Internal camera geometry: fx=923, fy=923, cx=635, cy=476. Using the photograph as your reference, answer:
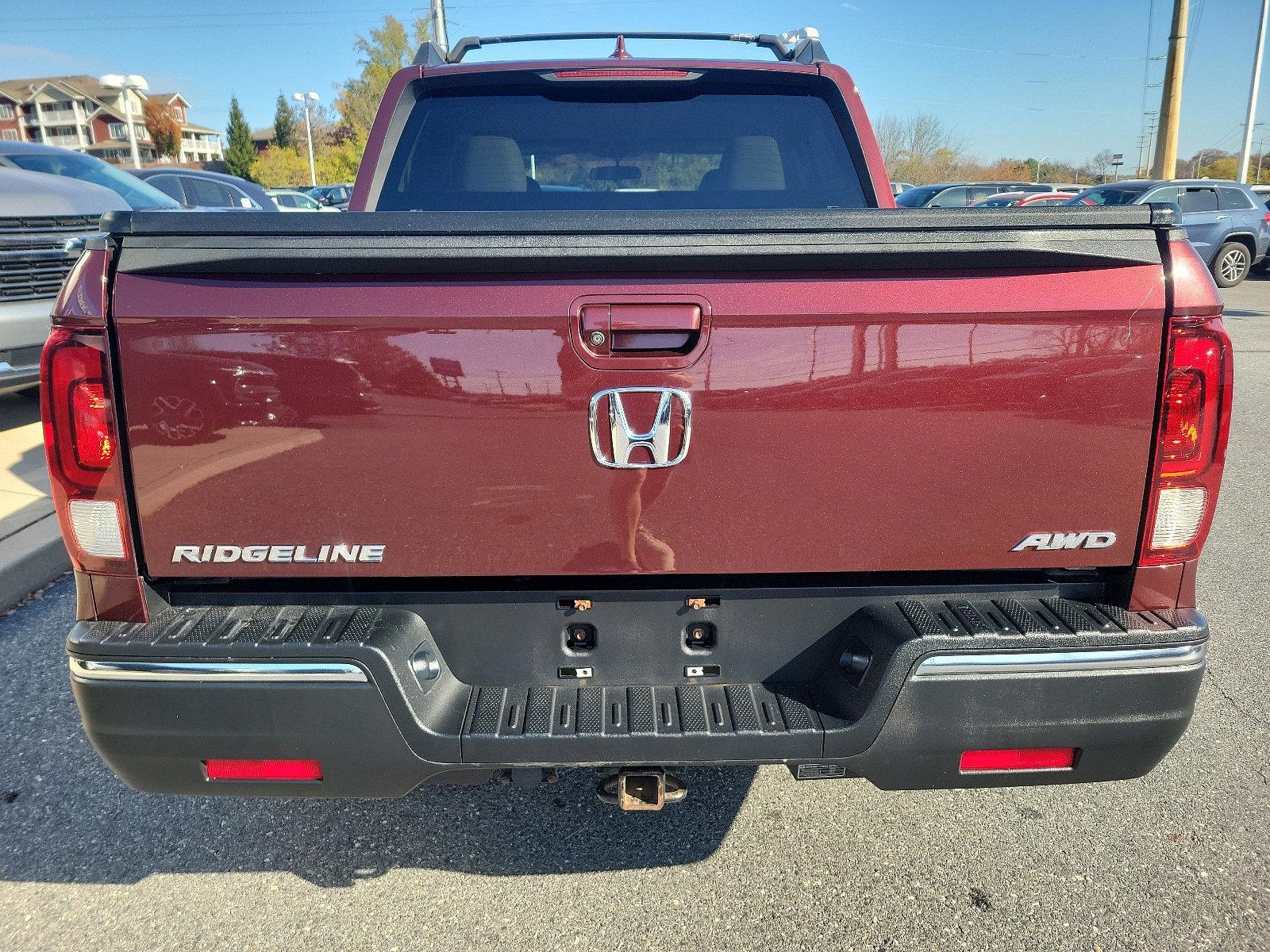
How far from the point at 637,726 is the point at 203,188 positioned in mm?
15022

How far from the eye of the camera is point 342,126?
73.2m

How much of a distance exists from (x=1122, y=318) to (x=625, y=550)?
3.59ft

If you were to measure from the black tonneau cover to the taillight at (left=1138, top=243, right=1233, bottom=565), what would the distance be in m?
0.12

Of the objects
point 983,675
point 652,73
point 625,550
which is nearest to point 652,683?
point 625,550

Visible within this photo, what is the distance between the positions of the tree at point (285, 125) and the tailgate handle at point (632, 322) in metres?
92.2

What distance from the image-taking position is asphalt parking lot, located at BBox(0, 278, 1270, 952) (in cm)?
233

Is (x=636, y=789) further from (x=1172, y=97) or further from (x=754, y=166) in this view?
(x=1172, y=97)

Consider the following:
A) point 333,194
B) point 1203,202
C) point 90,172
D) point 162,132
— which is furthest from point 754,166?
point 162,132

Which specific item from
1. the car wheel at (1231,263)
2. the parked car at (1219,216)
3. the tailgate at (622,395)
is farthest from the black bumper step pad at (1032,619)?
the car wheel at (1231,263)

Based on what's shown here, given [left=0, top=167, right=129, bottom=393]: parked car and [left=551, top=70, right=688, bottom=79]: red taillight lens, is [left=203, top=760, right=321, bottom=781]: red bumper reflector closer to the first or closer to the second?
[left=551, top=70, right=688, bottom=79]: red taillight lens

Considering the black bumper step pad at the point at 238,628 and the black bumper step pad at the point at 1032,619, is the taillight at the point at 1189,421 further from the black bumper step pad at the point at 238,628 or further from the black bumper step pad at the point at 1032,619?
the black bumper step pad at the point at 238,628

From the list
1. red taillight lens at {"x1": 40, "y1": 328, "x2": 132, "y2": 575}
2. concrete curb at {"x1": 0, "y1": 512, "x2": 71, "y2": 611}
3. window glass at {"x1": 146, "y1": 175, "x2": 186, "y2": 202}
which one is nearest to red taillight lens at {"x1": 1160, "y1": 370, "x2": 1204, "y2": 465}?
red taillight lens at {"x1": 40, "y1": 328, "x2": 132, "y2": 575}

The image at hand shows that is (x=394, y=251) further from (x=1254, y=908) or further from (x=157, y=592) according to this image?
(x=1254, y=908)

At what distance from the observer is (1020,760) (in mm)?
2041
